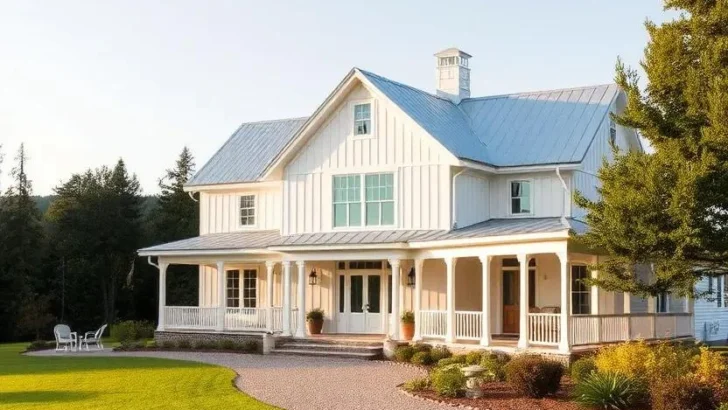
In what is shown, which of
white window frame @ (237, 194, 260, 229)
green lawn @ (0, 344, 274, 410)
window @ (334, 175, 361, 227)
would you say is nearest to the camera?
green lawn @ (0, 344, 274, 410)

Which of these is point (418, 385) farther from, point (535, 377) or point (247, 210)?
point (247, 210)

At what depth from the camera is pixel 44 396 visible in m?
18.7

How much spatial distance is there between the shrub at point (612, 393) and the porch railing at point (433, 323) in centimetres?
998

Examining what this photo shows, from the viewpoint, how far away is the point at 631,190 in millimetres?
18703

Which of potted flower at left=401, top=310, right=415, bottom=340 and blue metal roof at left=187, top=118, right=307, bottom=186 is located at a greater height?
blue metal roof at left=187, top=118, right=307, bottom=186

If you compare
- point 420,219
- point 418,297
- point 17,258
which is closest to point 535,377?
point 418,297

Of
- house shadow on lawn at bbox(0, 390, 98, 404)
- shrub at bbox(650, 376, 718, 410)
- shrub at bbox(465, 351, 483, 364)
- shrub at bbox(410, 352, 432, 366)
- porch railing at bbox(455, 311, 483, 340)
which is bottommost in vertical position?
house shadow on lawn at bbox(0, 390, 98, 404)

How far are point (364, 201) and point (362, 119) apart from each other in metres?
2.54

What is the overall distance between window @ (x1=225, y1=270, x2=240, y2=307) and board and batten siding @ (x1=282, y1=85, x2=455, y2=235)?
12.3 feet

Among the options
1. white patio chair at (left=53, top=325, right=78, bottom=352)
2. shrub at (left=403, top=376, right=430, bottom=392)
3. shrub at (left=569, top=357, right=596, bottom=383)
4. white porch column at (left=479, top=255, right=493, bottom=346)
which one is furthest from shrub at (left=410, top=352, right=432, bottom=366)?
white patio chair at (left=53, top=325, right=78, bottom=352)

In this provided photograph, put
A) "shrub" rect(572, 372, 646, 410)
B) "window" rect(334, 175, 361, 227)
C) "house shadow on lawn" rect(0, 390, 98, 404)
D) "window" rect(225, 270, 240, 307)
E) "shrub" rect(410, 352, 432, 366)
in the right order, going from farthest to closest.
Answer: "window" rect(225, 270, 240, 307), "window" rect(334, 175, 361, 227), "shrub" rect(410, 352, 432, 366), "house shadow on lawn" rect(0, 390, 98, 404), "shrub" rect(572, 372, 646, 410)

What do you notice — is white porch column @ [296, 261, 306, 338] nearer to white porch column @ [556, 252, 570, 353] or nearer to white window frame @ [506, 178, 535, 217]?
white window frame @ [506, 178, 535, 217]

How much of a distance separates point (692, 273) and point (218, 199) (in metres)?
19.9

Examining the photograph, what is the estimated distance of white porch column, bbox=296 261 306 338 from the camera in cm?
2941
